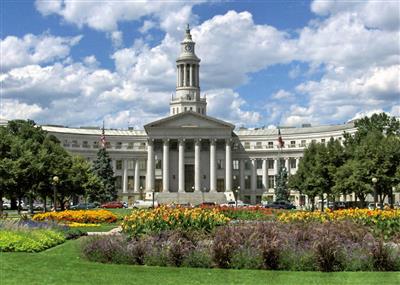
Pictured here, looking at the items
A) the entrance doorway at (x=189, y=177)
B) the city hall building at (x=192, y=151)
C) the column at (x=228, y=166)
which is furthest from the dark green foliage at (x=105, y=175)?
the column at (x=228, y=166)

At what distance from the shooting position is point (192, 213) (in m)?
27.8

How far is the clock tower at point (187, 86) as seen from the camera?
153875mm

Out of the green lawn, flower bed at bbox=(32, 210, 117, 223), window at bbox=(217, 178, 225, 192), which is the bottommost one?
the green lawn

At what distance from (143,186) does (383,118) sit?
7383 centimetres

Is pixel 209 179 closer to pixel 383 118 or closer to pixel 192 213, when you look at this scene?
pixel 383 118

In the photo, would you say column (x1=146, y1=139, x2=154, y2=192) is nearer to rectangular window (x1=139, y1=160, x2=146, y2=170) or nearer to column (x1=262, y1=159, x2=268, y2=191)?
rectangular window (x1=139, y1=160, x2=146, y2=170)

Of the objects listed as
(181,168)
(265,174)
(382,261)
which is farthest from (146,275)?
(265,174)

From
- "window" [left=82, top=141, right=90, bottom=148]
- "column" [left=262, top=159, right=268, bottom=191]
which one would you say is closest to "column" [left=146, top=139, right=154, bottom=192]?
"window" [left=82, top=141, right=90, bottom=148]

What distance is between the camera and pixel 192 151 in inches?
5743

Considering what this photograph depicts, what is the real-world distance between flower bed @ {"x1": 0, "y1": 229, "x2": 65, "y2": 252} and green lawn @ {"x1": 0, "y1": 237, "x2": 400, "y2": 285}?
111 inches

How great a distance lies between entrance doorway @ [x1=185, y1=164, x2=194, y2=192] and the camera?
14488 centimetres

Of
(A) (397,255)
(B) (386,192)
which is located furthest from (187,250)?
(B) (386,192)

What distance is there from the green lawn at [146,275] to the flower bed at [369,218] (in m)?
8.95

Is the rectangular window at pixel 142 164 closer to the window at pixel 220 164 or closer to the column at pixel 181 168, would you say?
the column at pixel 181 168
